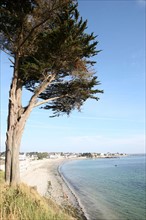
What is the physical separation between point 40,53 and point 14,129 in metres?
3.58

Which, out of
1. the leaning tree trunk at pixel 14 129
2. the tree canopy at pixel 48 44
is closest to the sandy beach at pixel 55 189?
the leaning tree trunk at pixel 14 129

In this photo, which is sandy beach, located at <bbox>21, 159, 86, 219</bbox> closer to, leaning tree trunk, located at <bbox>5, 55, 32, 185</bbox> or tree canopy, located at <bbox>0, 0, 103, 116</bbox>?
leaning tree trunk, located at <bbox>5, 55, 32, 185</bbox>

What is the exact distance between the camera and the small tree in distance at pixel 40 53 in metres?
10.7

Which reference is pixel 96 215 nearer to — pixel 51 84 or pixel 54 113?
pixel 54 113

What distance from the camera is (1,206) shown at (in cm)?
572

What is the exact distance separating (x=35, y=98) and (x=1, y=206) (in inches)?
285

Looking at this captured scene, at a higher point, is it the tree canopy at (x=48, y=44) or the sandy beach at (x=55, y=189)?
the tree canopy at (x=48, y=44)

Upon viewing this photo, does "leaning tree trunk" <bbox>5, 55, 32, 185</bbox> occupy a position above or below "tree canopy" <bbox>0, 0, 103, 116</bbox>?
below

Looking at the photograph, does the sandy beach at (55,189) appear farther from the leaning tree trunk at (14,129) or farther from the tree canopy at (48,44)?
the tree canopy at (48,44)

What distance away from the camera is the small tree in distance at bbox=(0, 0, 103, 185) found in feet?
35.2

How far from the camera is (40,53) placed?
37.4 feet

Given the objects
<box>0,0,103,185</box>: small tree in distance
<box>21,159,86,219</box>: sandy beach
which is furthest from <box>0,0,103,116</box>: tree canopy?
<box>21,159,86,219</box>: sandy beach

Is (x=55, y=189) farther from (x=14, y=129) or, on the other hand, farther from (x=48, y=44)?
(x=48, y=44)

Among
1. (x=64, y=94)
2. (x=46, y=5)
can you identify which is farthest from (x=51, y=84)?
(x=46, y=5)
